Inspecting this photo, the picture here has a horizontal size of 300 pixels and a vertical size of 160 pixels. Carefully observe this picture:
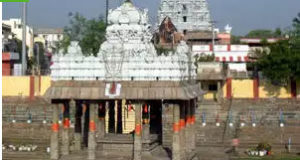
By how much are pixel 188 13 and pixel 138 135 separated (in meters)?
45.4

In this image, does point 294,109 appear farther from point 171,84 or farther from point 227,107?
point 171,84

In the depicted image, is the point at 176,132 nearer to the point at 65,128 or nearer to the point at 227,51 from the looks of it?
→ the point at 65,128

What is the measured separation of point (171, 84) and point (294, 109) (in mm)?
23412

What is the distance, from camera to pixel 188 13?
6378 cm

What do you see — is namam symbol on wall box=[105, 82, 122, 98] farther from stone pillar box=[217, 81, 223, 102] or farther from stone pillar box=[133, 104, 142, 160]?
stone pillar box=[217, 81, 223, 102]

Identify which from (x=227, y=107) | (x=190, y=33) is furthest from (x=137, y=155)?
(x=190, y=33)

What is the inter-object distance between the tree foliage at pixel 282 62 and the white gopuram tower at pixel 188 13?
17.8 metres

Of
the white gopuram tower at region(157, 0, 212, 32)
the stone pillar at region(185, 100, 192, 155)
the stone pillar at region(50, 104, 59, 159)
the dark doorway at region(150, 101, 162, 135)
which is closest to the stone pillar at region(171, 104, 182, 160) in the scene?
the stone pillar at region(185, 100, 192, 155)

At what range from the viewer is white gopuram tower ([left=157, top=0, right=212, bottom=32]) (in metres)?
61.2

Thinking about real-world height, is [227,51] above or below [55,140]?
above

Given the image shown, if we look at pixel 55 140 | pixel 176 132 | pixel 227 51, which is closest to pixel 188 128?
pixel 176 132

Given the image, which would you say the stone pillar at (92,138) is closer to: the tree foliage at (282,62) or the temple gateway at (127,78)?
the temple gateway at (127,78)

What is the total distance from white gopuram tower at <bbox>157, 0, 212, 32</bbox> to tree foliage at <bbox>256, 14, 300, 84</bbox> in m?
17.8

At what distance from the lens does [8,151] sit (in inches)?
1022
